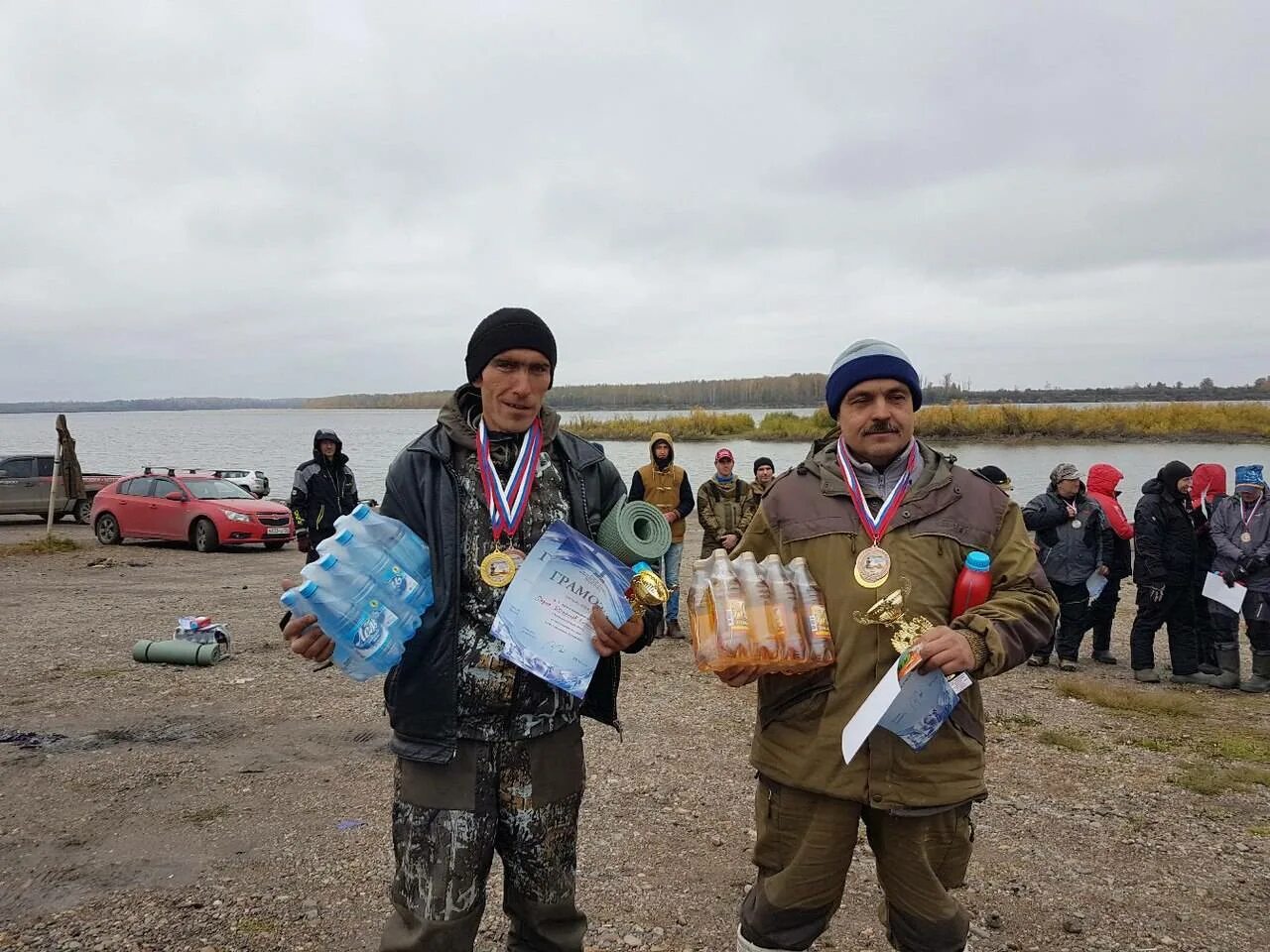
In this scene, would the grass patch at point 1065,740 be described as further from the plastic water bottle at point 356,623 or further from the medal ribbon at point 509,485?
the plastic water bottle at point 356,623

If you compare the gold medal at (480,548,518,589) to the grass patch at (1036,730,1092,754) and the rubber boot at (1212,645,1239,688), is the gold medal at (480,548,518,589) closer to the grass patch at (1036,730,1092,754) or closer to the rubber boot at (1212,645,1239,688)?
the grass patch at (1036,730,1092,754)

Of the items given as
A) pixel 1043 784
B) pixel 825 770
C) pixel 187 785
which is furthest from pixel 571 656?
pixel 1043 784

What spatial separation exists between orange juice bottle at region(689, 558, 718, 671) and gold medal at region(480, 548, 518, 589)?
0.56m

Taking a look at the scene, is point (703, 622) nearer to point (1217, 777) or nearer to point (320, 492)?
point (1217, 777)

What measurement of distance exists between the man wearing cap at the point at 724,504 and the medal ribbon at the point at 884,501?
275 inches

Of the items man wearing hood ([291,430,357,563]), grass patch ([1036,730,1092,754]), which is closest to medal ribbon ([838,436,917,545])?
grass patch ([1036,730,1092,754])

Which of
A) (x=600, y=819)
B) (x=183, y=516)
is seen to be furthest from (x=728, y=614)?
(x=183, y=516)

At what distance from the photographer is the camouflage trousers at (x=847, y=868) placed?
97.6 inches

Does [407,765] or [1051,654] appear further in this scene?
[1051,654]

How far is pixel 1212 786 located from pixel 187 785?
21.7ft

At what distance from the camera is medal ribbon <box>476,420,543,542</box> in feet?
8.35

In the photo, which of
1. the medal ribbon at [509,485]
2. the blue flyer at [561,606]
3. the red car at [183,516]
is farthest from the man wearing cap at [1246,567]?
the red car at [183,516]

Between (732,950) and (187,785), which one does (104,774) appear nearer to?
(187,785)

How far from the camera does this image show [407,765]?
8.16 feet
